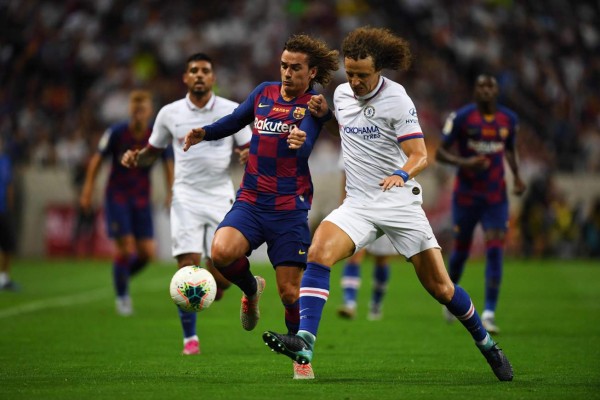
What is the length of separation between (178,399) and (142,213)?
770 cm

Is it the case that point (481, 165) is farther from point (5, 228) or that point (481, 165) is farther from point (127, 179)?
point (5, 228)

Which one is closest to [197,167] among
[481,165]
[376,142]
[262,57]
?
[376,142]

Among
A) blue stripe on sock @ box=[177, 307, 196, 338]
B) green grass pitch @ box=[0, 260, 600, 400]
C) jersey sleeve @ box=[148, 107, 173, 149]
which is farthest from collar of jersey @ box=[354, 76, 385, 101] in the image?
blue stripe on sock @ box=[177, 307, 196, 338]

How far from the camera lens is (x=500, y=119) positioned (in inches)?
499

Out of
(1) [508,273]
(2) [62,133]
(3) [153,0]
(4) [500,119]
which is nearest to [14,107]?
(2) [62,133]

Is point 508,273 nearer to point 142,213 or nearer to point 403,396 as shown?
point 142,213

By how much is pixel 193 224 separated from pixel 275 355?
152cm

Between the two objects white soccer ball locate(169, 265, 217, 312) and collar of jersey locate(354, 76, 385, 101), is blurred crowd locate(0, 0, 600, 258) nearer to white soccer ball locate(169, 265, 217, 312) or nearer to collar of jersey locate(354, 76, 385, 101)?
white soccer ball locate(169, 265, 217, 312)

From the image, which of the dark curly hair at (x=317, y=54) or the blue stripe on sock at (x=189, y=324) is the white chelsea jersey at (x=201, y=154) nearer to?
the blue stripe on sock at (x=189, y=324)

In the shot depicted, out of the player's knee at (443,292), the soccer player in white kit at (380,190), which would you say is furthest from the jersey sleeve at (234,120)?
the player's knee at (443,292)

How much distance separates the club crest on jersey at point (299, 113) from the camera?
8289 mm

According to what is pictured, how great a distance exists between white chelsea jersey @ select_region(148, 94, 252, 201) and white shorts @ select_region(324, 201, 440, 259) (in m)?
2.64

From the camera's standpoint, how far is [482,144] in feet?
41.6

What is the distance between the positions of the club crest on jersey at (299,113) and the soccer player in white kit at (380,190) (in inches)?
8.4
